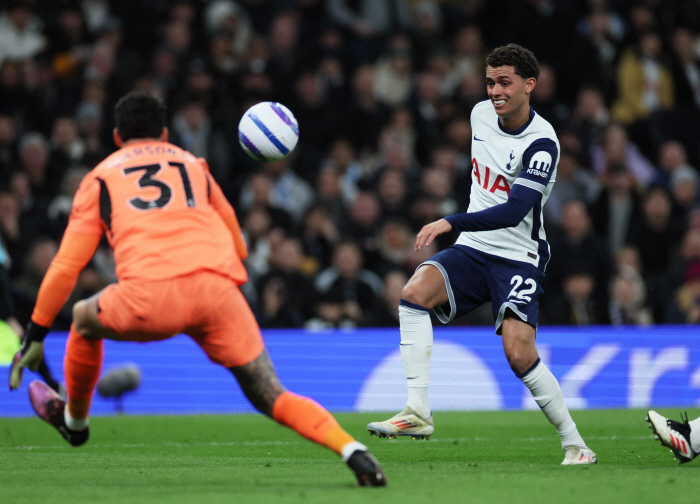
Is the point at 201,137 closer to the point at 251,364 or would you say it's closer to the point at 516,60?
the point at 516,60

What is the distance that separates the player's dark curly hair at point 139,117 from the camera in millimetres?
4793

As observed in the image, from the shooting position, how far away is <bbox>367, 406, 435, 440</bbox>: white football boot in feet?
18.5

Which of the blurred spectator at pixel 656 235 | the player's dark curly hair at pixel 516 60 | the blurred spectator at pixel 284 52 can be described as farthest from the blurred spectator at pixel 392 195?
the player's dark curly hair at pixel 516 60

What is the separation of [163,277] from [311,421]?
0.93 m

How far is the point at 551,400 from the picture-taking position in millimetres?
5824

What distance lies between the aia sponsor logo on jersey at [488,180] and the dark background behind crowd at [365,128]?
180 inches

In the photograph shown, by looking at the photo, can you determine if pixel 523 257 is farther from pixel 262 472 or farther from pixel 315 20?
pixel 315 20

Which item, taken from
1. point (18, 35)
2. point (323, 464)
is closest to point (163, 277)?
point (323, 464)

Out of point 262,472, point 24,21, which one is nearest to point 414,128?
point 24,21

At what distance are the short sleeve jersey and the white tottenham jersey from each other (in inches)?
77.9

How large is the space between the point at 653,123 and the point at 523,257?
817 cm

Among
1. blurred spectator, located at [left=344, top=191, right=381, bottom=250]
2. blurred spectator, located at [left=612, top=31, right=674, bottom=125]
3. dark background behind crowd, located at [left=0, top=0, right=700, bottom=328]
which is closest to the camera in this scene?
dark background behind crowd, located at [left=0, top=0, right=700, bottom=328]

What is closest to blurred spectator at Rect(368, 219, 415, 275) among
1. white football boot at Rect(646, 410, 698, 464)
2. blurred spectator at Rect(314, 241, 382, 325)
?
blurred spectator at Rect(314, 241, 382, 325)

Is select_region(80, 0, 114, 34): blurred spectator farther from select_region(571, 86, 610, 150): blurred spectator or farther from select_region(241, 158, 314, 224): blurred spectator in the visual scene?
select_region(571, 86, 610, 150): blurred spectator
